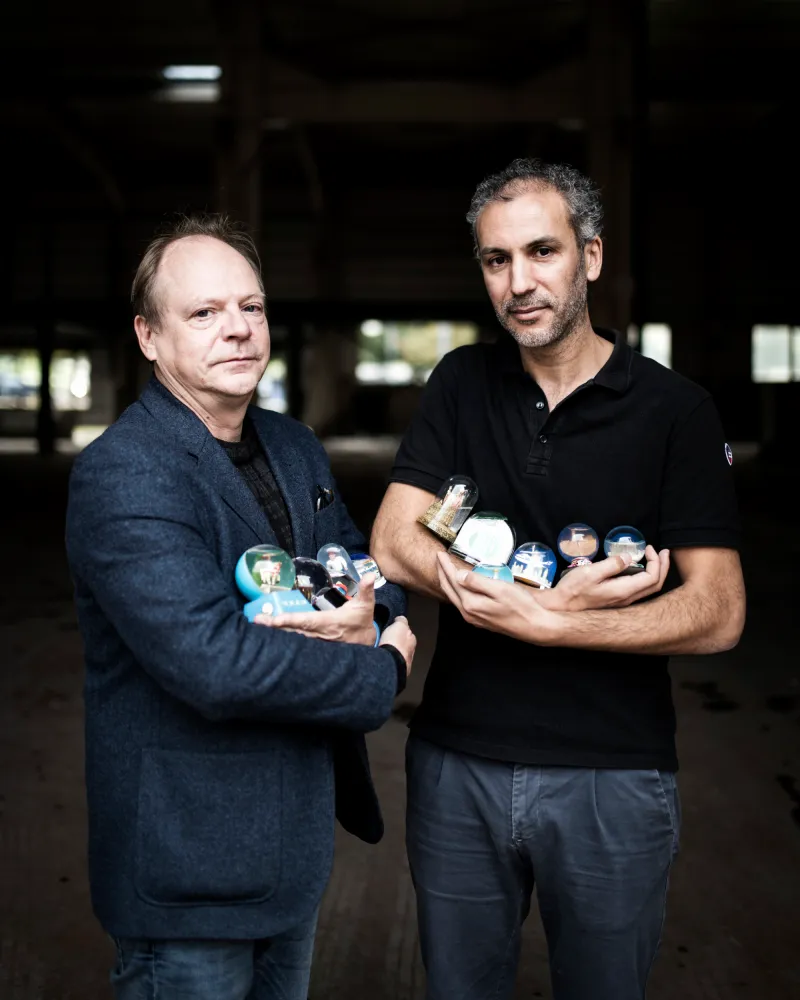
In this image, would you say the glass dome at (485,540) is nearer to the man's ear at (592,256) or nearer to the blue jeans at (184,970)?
the man's ear at (592,256)

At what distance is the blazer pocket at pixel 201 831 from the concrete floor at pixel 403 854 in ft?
5.33

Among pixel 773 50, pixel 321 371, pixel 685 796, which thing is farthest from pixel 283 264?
pixel 685 796

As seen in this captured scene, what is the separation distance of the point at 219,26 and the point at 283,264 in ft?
35.7

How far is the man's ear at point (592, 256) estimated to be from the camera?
191 centimetres

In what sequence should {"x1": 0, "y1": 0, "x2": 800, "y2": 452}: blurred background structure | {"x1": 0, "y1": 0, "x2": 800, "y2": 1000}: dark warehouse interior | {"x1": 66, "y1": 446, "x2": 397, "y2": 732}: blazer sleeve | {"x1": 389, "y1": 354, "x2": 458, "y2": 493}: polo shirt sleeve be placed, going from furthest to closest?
{"x1": 0, "y1": 0, "x2": 800, "y2": 452}: blurred background structure → {"x1": 0, "y1": 0, "x2": 800, "y2": 1000}: dark warehouse interior → {"x1": 389, "y1": 354, "x2": 458, "y2": 493}: polo shirt sleeve → {"x1": 66, "y1": 446, "x2": 397, "y2": 732}: blazer sleeve

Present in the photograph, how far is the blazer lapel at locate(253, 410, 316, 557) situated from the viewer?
1.83 m

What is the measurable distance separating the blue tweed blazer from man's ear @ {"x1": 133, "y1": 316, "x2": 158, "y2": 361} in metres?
0.06

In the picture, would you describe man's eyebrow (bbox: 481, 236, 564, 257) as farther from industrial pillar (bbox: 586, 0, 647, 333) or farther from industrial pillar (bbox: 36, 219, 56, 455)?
industrial pillar (bbox: 36, 219, 56, 455)

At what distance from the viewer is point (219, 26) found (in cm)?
1446

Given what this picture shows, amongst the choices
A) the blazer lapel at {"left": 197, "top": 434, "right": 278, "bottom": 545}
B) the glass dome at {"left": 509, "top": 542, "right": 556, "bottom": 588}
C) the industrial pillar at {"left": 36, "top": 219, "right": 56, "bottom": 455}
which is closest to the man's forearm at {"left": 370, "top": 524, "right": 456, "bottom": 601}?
the glass dome at {"left": 509, "top": 542, "right": 556, "bottom": 588}

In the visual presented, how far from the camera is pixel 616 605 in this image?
176 centimetres

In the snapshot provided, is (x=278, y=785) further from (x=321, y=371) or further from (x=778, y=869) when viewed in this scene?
(x=321, y=371)

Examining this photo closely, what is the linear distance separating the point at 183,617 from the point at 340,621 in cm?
26

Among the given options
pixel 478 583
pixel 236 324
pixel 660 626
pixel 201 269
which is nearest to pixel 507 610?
pixel 478 583
